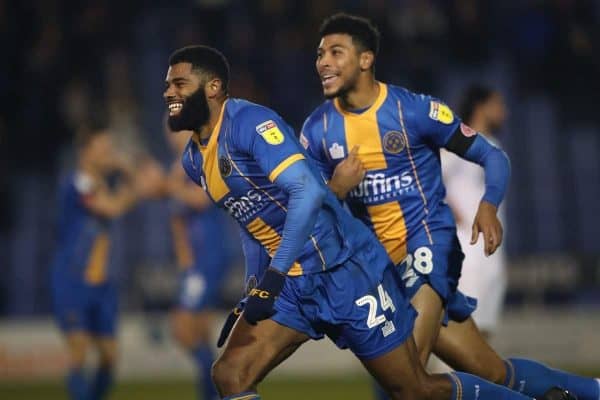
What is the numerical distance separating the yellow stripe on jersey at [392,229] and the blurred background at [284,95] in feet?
24.8

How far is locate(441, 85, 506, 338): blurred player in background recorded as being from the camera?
8.08m

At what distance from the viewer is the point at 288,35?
15344 millimetres

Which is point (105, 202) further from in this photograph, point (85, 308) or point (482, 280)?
point (482, 280)

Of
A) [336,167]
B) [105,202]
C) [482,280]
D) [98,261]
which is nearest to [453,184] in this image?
[482,280]

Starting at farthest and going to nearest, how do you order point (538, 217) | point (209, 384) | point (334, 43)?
point (538, 217) → point (209, 384) → point (334, 43)

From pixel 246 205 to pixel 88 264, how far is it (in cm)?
508

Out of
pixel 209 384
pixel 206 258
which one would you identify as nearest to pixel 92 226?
pixel 206 258

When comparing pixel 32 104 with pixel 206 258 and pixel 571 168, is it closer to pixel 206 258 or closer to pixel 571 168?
pixel 206 258

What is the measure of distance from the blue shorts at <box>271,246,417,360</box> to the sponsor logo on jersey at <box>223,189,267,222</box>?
0.36 metres

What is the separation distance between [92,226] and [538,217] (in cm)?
625

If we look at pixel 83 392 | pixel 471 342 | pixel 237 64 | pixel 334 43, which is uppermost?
pixel 237 64

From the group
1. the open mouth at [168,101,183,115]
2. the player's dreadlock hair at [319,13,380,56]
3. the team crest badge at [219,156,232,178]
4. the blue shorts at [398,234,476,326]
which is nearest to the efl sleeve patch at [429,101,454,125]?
the player's dreadlock hair at [319,13,380,56]

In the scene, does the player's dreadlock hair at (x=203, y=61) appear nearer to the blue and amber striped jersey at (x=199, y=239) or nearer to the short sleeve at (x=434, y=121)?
the short sleeve at (x=434, y=121)

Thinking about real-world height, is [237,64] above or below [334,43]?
above
